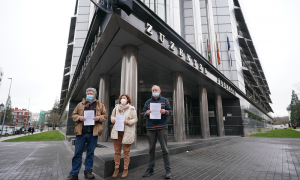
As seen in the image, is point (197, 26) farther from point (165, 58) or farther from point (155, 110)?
point (155, 110)

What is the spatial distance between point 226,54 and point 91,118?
65.9 feet

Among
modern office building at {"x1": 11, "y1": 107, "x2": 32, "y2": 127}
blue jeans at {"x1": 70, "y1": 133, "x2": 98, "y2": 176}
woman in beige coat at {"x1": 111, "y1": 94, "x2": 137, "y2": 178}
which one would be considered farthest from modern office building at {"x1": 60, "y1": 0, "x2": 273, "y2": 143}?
modern office building at {"x1": 11, "y1": 107, "x2": 32, "y2": 127}

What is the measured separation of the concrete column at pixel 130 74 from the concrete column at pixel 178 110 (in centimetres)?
429

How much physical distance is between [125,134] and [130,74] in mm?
3994

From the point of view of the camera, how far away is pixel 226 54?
2005 centimetres

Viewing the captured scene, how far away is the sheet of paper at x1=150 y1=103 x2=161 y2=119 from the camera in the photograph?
3824 millimetres

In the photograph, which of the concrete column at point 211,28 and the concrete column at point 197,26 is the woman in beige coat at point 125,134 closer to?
the concrete column at point 197,26

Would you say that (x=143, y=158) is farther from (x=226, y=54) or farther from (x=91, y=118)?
(x=226, y=54)

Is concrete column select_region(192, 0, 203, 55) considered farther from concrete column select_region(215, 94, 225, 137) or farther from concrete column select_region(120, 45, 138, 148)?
concrete column select_region(120, 45, 138, 148)

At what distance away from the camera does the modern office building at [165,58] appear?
7.18 metres

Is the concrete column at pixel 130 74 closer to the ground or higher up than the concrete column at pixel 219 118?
→ higher up

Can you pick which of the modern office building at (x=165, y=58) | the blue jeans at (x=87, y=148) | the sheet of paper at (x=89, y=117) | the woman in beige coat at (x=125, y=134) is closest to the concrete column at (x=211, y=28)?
the modern office building at (x=165, y=58)

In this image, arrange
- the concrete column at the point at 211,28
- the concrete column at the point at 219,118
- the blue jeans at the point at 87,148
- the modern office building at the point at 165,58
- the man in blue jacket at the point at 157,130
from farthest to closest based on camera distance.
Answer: the concrete column at the point at 211,28 < the concrete column at the point at 219,118 < the modern office building at the point at 165,58 < the man in blue jacket at the point at 157,130 < the blue jeans at the point at 87,148

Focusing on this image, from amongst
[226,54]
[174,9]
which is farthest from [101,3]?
[226,54]
